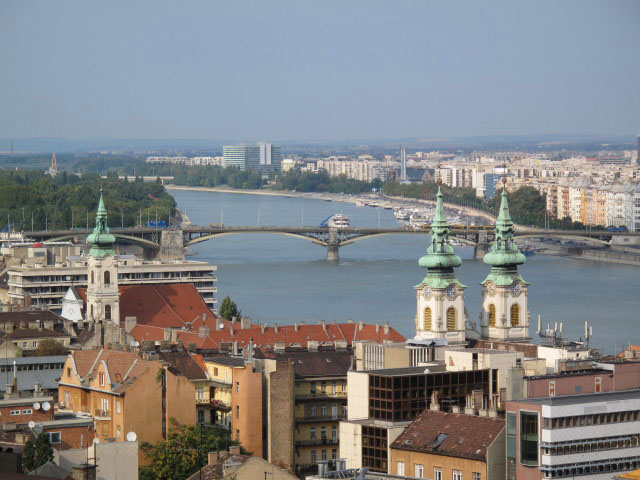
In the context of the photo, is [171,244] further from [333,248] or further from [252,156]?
[252,156]

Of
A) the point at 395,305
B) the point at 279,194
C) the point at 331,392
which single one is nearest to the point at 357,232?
the point at 395,305

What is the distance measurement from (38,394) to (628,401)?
19.8 feet

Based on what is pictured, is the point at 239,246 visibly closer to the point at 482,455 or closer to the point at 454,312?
the point at 454,312

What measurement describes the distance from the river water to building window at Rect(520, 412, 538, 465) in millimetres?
13208

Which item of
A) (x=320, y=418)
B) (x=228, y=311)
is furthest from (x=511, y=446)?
(x=228, y=311)

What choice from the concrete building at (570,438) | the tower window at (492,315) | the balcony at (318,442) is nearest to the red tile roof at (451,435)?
the concrete building at (570,438)

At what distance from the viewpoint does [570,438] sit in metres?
15.4

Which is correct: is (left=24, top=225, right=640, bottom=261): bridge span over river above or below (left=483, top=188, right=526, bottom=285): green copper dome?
below

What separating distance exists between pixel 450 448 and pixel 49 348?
29.5 feet

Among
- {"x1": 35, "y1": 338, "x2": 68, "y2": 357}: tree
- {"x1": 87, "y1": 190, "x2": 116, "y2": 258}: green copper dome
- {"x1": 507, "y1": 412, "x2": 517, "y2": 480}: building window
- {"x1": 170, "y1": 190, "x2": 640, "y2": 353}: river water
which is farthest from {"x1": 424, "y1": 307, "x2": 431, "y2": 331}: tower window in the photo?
{"x1": 87, "y1": 190, "x2": 116, "y2": 258}: green copper dome

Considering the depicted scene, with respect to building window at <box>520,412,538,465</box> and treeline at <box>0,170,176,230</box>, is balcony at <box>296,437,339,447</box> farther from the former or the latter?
treeline at <box>0,170,176,230</box>

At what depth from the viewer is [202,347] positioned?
24391 millimetres

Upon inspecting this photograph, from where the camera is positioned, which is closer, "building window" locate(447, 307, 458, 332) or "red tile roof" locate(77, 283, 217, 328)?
"building window" locate(447, 307, 458, 332)

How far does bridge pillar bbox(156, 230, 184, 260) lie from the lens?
172 ft
